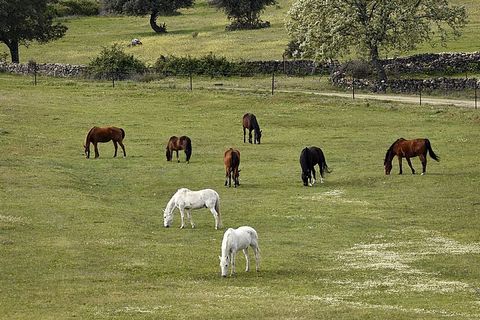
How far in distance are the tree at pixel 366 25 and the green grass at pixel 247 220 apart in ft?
34.7

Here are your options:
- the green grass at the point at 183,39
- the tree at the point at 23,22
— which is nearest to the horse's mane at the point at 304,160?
the green grass at the point at 183,39

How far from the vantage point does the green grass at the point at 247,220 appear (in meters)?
23.8

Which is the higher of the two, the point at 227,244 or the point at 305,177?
the point at 227,244

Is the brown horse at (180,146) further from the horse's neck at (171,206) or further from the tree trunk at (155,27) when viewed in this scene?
the tree trunk at (155,27)

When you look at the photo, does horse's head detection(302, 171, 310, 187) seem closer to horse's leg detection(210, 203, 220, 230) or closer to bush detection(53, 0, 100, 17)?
horse's leg detection(210, 203, 220, 230)

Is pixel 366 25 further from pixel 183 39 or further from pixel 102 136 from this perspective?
pixel 183 39

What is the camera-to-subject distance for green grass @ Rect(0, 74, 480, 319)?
23781mm

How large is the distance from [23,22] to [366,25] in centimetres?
3684

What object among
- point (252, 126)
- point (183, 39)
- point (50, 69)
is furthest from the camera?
point (183, 39)

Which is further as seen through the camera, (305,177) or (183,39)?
(183,39)

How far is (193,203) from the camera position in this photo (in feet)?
108

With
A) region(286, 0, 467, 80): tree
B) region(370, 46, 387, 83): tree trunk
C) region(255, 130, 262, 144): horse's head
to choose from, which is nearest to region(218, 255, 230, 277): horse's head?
region(255, 130, 262, 144): horse's head

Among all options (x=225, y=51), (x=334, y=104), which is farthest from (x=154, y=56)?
(x=334, y=104)

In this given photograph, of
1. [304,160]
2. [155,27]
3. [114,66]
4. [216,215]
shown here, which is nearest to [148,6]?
[155,27]
